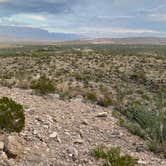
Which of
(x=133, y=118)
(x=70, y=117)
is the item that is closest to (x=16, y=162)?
(x=70, y=117)

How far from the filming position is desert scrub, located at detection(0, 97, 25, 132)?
7910mm

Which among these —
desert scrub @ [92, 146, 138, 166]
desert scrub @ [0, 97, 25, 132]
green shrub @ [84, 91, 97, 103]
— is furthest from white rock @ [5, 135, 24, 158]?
green shrub @ [84, 91, 97, 103]

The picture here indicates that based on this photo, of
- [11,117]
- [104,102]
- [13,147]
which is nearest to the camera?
[13,147]

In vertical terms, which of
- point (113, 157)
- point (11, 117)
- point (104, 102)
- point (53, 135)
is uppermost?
point (11, 117)

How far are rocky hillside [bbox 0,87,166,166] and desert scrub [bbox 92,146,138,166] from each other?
0.14m

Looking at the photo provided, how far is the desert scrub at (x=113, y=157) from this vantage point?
731 cm

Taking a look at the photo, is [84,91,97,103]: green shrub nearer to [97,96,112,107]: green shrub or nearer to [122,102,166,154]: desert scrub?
[97,96,112,107]: green shrub

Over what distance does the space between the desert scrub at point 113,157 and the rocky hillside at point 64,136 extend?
0.48 feet

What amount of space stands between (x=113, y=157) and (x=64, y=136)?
1446 mm

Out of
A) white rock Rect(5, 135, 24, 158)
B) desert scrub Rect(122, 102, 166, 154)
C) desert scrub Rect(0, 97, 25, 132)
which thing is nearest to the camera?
white rock Rect(5, 135, 24, 158)

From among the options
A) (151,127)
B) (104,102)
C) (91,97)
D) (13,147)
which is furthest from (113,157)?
(91,97)

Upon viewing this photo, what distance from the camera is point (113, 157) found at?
7.47 m

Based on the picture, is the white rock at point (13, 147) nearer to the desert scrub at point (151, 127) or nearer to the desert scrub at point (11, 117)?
the desert scrub at point (11, 117)

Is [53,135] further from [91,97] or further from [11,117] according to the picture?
[91,97]
